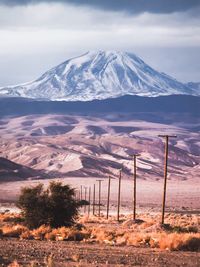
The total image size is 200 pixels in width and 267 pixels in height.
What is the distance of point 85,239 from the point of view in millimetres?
25953

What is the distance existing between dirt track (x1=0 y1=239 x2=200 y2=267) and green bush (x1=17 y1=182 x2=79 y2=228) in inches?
402

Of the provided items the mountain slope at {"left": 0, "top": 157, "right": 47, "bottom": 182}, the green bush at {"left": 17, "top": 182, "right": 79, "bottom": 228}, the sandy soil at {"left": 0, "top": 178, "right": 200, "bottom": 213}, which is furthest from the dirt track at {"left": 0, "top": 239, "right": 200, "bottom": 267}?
the mountain slope at {"left": 0, "top": 157, "right": 47, "bottom": 182}

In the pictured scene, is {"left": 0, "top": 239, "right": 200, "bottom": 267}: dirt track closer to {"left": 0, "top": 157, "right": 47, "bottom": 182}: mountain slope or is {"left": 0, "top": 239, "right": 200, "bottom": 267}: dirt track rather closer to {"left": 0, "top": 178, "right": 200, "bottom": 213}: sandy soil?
{"left": 0, "top": 178, "right": 200, "bottom": 213}: sandy soil

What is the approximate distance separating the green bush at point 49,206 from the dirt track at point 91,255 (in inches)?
402

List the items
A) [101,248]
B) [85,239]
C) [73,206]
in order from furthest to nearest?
[73,206] → [85,239] → [101,248]

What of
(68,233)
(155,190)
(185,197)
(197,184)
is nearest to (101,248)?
(68,233)

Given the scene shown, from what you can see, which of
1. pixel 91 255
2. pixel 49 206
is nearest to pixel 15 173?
pixel 49 206

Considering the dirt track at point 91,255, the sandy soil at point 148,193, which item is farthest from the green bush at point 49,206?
the sandy soil at point 148,193

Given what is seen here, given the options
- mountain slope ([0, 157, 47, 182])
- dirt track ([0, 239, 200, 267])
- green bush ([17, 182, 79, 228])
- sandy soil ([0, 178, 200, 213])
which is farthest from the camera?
mountain slope ([0, 157, 47, 182])

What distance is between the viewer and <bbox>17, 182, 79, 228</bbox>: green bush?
109 ft

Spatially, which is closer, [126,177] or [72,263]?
[72,263]

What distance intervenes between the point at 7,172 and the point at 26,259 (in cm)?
15211

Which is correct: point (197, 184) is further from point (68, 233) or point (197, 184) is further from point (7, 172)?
point (68, 233)

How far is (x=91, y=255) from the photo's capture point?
19.5 meters
